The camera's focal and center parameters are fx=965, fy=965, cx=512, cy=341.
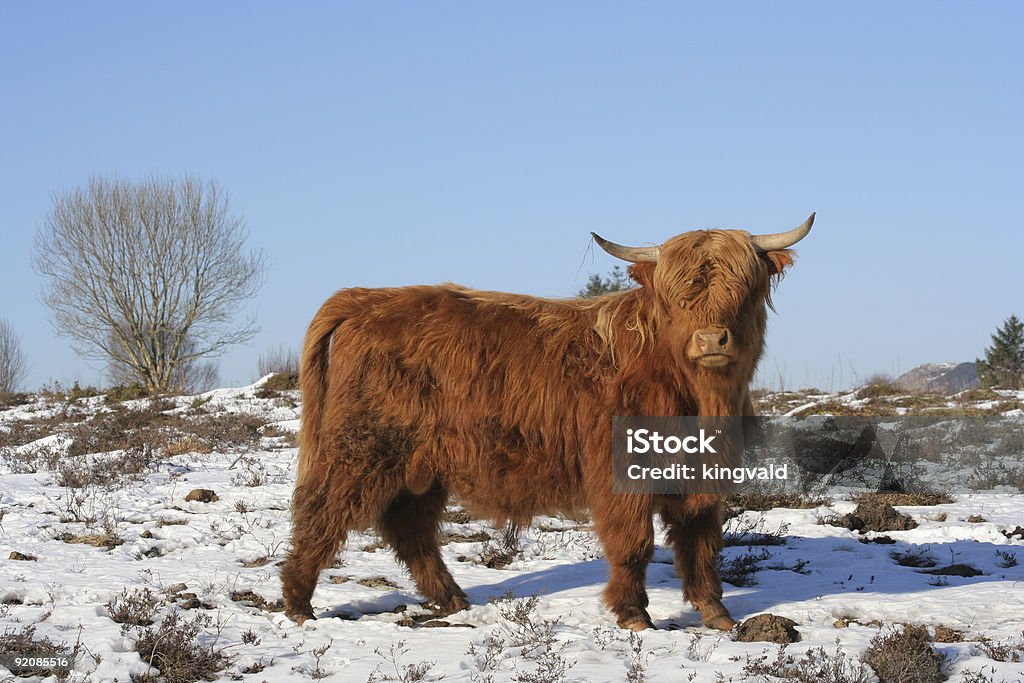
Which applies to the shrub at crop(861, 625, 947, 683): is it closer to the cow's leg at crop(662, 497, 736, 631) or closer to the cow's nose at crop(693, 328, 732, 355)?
the cow's leg at crop(662, 497, 736, 631)

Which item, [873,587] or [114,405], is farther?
[114,405]

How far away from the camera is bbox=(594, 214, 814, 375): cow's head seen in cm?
466

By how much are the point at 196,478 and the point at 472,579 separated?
3.42 meters

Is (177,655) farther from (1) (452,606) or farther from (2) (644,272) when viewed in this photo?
(2) (644,272)

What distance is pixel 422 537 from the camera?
18.3 feet

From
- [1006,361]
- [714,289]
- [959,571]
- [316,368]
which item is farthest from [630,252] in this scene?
[1006,361]

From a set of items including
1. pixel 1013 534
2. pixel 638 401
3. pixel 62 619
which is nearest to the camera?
pixel 62 619

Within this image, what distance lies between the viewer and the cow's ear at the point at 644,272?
5086mm

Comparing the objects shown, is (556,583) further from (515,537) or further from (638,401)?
(638,401)

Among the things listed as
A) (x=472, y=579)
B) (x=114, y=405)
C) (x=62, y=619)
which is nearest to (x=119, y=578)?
(x=62, y=619)

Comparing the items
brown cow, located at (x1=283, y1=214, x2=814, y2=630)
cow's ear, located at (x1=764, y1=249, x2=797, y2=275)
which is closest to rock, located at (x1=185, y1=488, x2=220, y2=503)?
brown cow, located at (x1=283, y1=214, x2=814, y2=630)

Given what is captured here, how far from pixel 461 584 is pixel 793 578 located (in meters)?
2.02

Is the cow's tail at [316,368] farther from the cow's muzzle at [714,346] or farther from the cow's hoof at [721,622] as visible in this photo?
the cow's hoof at [721,622]

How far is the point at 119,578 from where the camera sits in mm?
5398
